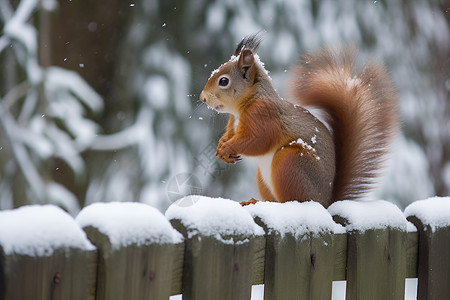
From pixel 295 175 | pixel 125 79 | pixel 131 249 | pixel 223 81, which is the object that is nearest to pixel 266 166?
pixel 295 175

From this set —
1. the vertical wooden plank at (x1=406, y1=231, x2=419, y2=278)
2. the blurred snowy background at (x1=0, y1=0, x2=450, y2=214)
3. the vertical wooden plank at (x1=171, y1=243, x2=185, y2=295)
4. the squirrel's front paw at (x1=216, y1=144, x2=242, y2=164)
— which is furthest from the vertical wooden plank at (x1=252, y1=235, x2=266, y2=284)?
the blurred snowy background at (x1=0, y1=0, x2=450, y2=214)

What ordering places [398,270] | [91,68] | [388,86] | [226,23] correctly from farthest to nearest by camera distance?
[91,68] → [226,23] → [388,86] → [398,270]

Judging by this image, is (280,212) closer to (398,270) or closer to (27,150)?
(398,270)

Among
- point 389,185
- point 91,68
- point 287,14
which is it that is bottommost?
point 389,185

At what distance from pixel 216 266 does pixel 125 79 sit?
177cm

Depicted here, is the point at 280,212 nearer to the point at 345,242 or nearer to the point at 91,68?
the point at 345,242

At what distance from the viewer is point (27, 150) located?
2371 mm

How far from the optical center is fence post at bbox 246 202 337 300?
75 centimetres

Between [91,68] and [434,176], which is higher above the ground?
[91,68]

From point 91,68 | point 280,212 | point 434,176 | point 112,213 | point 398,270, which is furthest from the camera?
point 434,176

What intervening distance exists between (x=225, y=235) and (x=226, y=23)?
1.70 m

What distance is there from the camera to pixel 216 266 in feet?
2.24

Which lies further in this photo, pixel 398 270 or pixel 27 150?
pixel 27 150

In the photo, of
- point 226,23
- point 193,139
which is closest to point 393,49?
point 226,23
